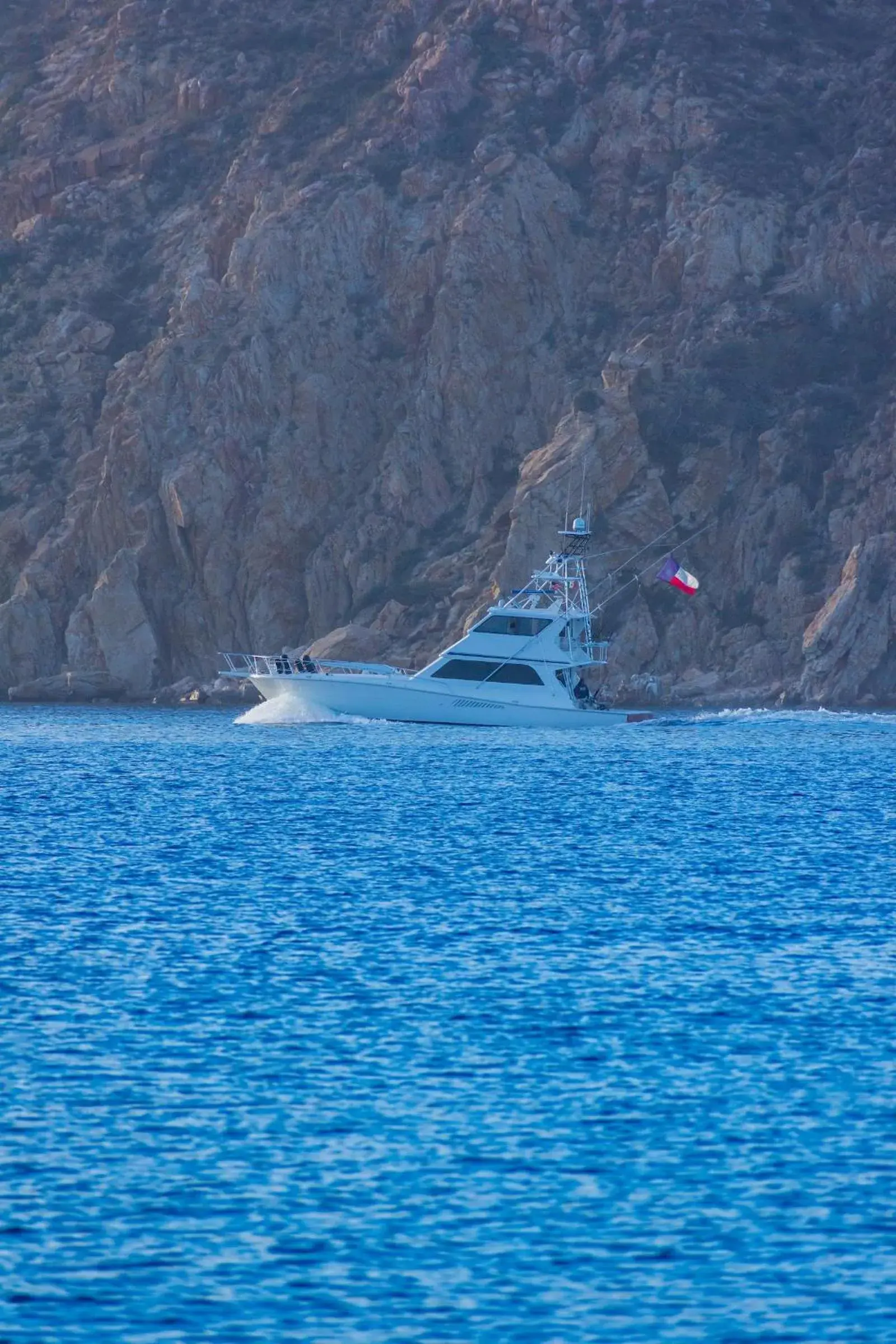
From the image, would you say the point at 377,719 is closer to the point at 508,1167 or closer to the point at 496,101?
the point at 496,101

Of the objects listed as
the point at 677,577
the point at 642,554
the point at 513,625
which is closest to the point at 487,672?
the point at 513,625

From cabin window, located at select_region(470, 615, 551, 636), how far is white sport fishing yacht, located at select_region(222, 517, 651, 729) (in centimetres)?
3

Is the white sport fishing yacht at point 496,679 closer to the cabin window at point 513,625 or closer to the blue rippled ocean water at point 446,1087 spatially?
the cabin window at point 513,625

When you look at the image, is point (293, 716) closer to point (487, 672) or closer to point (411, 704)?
point (411, 704)

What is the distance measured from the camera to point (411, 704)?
2982 inches

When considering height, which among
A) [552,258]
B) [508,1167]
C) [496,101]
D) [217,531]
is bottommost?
[508,1167]

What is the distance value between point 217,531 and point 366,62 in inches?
1271

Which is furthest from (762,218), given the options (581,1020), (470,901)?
(581,1020)

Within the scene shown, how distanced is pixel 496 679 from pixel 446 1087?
55345 mm

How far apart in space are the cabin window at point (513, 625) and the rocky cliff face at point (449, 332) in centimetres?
1872

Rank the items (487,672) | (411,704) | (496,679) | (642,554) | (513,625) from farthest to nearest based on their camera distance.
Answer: (642,554) → (411,704) → (496,679) → (487,672) → (513,625)

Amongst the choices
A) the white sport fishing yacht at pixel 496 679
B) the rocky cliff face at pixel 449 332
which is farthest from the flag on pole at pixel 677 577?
the rocky cliff face at pixel 449 332

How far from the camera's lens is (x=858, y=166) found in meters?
104

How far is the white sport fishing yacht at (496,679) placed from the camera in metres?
74.1
